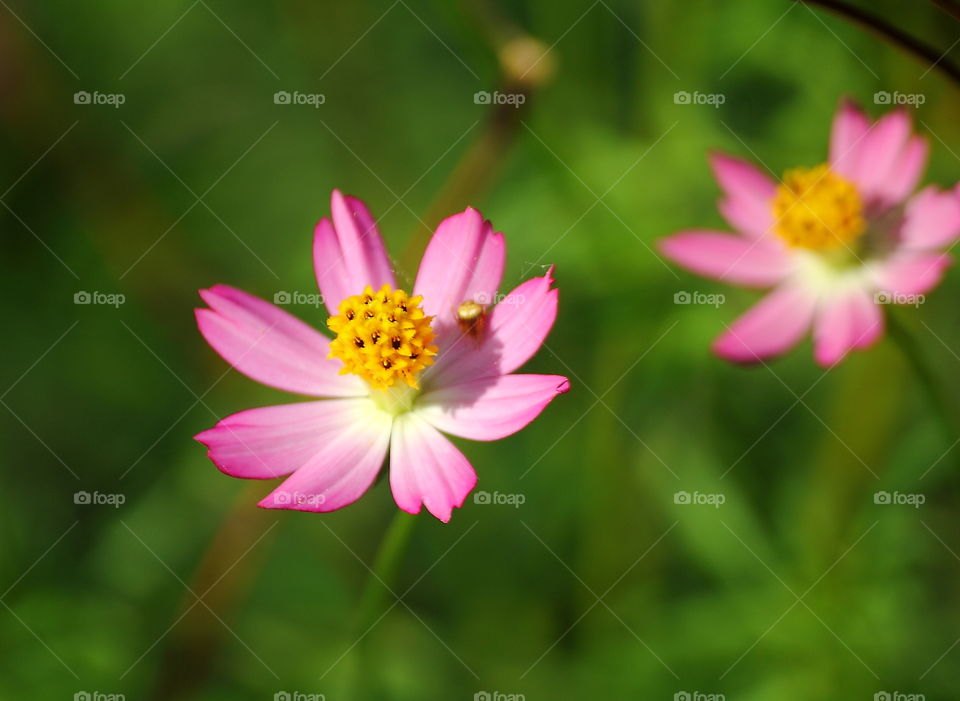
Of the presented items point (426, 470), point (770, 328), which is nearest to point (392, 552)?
point (426, 470)

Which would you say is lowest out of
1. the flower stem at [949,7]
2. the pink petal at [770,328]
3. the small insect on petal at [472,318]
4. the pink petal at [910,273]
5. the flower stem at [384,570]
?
the flower stem at [384,570]

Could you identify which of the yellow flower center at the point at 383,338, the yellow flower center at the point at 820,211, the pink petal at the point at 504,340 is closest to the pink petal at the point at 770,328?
the yellow flower center at the point at 820,211

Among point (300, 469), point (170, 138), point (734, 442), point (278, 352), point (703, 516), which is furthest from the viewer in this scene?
point (170, 138)

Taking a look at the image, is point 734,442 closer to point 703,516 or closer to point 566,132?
point 703,516

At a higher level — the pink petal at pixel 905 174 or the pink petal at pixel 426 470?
the pink petal at pixel 905 174

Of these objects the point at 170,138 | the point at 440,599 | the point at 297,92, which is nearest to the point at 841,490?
the point at 440,599

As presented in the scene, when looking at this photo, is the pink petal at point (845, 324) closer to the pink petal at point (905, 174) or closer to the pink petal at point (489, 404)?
the pink petal at point (905, 174)
